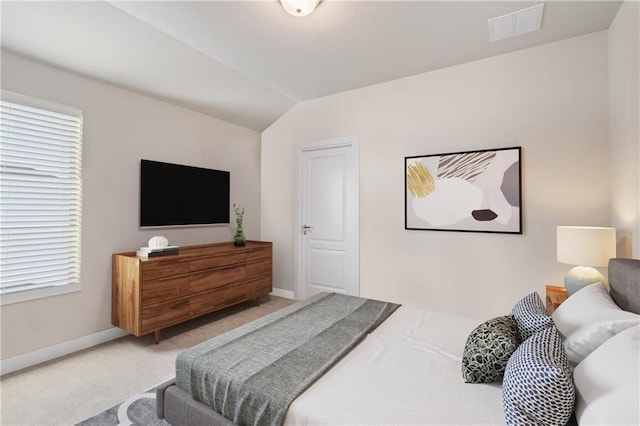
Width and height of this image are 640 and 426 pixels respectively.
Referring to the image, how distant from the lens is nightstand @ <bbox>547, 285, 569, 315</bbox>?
2209 millimetres

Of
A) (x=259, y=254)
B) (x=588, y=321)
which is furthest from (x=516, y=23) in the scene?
(x=259, y=254)

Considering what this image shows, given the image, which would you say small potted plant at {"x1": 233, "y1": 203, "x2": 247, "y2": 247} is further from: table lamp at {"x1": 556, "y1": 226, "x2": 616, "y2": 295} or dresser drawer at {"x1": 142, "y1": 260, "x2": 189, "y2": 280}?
table lamp at {"x1": 556, "y1": 226, "x2": 616, "y2": 295}

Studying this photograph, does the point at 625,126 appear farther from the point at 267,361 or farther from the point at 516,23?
the point at 267,361

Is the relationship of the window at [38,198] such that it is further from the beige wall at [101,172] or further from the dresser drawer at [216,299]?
the dresser drawer at [216,299]

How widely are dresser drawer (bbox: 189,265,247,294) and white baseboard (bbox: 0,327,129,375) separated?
812mm

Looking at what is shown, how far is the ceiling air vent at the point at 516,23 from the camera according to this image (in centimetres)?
223

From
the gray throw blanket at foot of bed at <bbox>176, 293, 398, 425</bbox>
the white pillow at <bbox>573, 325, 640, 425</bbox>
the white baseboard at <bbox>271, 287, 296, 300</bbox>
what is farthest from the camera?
the white baseboard at <bbox>271, 287, 296, 300</bbox>

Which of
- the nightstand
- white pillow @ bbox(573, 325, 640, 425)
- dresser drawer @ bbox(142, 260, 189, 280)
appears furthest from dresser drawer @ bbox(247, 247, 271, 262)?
white pillow @ bbox(573, 325, 640, 425)

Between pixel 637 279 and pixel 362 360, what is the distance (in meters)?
1.32

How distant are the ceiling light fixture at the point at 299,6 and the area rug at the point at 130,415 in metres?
2.78

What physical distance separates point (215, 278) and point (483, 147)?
3.10 meters

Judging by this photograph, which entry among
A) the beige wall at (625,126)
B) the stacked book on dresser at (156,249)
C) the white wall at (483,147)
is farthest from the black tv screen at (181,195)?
the beige wall at (625,126)

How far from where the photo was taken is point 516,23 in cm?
236

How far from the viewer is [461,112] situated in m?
3.04
